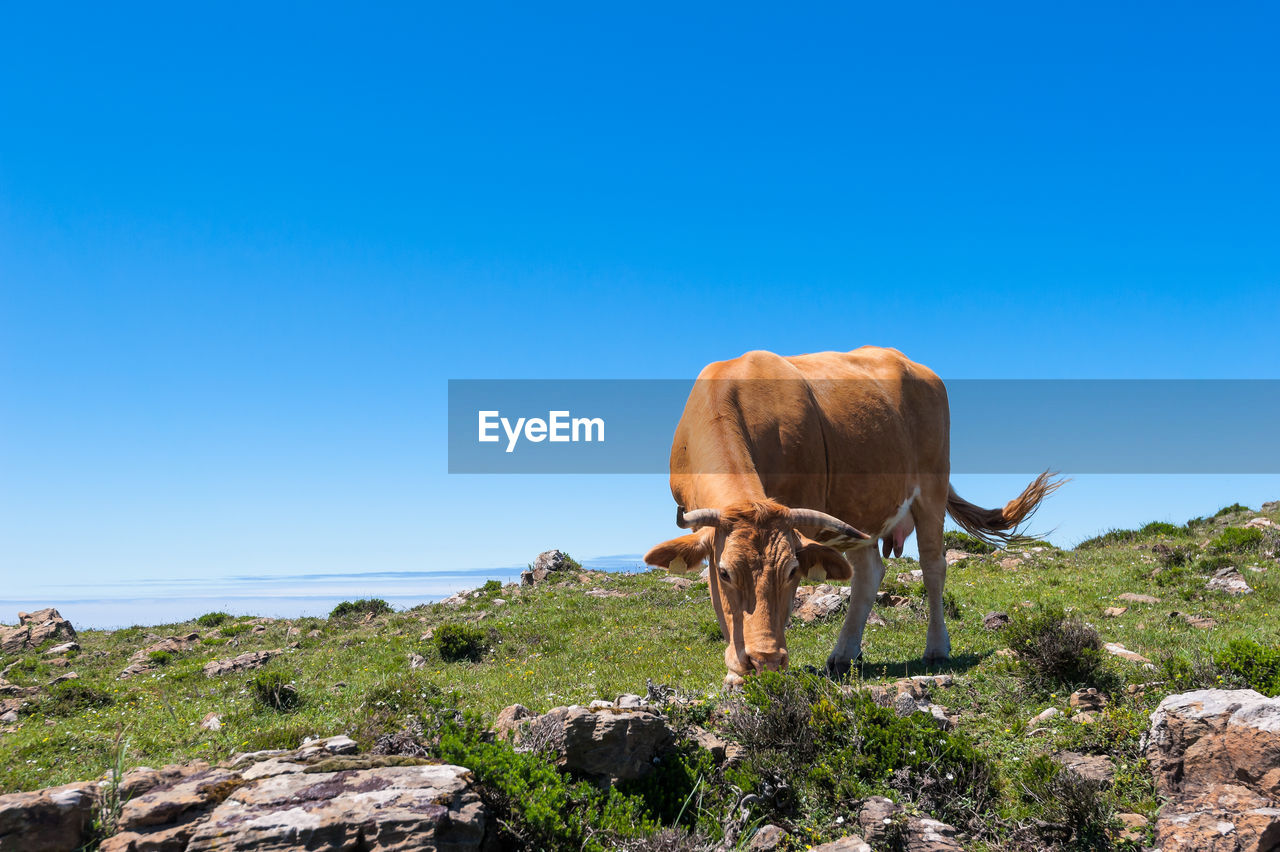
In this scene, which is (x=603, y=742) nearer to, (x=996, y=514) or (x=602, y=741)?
(x=602, y=741)

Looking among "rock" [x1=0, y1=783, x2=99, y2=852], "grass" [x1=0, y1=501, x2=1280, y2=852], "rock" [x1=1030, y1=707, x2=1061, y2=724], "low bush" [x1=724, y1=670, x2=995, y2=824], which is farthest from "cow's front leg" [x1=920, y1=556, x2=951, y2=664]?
"rock" [x1=0, y1=783, x2=99, y2=852]

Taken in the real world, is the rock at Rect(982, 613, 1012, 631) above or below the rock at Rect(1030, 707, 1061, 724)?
below

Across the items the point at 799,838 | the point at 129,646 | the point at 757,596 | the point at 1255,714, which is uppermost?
the point at 757,596

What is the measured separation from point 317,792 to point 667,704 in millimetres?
3055

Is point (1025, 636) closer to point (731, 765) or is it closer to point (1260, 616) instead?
point (731, 765)

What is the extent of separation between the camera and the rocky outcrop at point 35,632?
22266 mm

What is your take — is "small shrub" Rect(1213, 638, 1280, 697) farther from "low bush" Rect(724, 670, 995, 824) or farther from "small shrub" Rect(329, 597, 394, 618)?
"small shrub" Rect(329, 597, 394, 618)

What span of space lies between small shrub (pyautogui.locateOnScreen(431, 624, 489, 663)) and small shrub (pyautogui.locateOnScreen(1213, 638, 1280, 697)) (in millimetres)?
12723

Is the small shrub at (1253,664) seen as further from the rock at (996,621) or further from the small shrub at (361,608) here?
the small shrub at (361,608)

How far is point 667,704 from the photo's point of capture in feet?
21.5

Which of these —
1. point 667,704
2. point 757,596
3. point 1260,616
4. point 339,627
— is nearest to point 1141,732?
point 757,596

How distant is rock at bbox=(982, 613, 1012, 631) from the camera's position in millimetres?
13002

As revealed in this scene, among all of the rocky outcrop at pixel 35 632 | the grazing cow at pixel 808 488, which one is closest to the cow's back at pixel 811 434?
the grazing cow at pixel 808 488

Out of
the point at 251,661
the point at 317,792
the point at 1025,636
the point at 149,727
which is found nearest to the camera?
the point at 317,792
